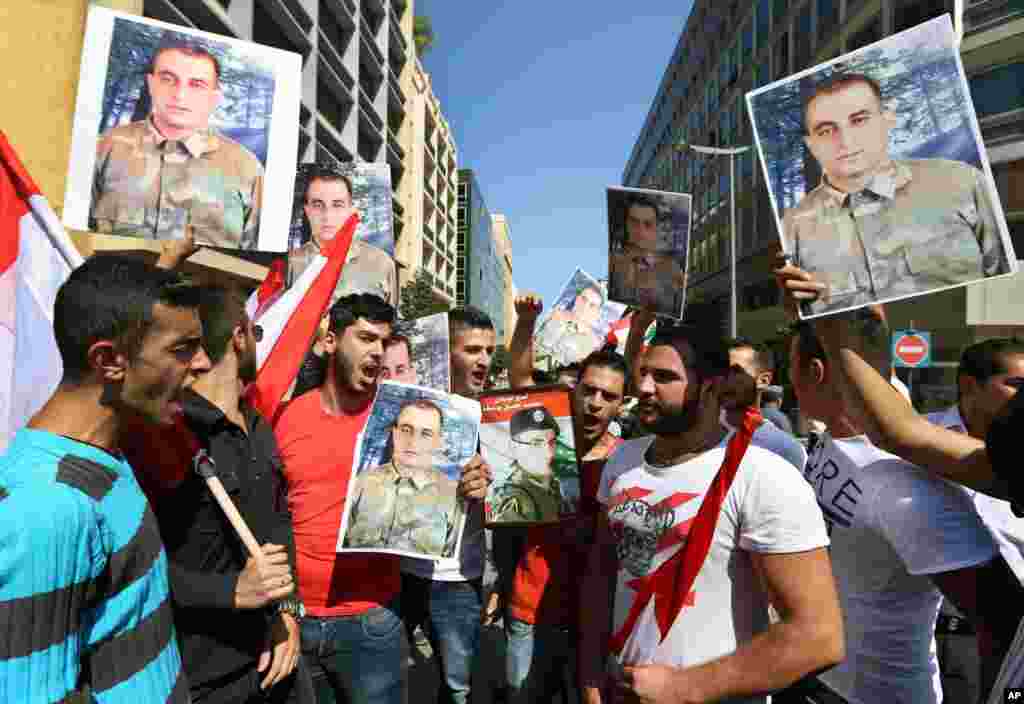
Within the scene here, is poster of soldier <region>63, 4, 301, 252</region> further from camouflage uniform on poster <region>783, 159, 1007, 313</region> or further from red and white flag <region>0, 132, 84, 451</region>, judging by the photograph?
camouflage uniform on poster <region>783, 159, 1007, 313</region>

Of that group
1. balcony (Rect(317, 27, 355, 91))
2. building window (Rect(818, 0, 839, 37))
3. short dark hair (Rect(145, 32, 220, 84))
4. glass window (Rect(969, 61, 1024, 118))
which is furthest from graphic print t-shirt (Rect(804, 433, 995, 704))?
building window (Rect(818, 0, 839, 37))

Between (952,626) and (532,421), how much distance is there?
1.95 meters

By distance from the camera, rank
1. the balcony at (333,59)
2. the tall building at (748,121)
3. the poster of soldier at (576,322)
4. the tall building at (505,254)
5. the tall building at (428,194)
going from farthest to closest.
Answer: the tall building at (505,254) < the tall building at (428,194) < the balcony at (333,59) < the tall building at (748,121) < the poster of soldier at (576,322)

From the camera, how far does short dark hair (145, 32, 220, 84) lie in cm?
253

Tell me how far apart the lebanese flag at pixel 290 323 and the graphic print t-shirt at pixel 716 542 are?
171 cm

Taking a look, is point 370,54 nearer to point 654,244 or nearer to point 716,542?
point 654,244

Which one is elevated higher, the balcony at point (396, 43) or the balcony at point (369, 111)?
the balcony at point (396, 43)

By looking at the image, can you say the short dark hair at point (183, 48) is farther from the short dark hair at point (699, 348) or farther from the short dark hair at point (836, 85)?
the short dark hair at point (836, 85)

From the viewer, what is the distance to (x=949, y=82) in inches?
70.9

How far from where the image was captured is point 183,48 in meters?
2.57

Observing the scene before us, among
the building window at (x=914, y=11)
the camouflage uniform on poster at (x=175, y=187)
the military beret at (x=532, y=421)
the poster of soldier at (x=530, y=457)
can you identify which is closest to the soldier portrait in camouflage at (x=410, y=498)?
the poster of soldier at (x=530, y=457)

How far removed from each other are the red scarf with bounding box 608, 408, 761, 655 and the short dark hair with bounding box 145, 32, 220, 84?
2490 millimetres

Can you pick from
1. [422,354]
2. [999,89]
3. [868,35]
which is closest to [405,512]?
[422,354]

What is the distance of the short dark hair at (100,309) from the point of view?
1396 mm
